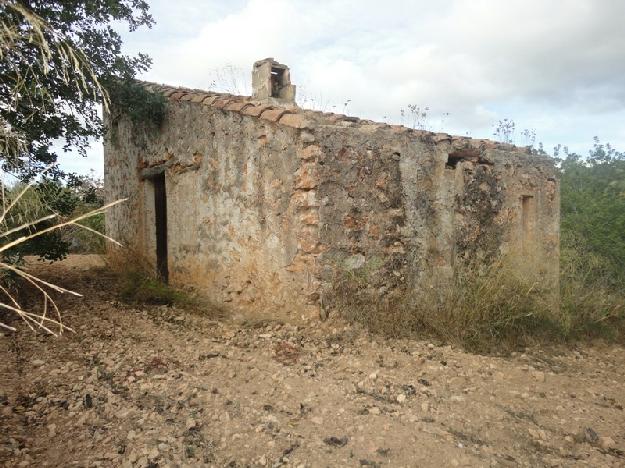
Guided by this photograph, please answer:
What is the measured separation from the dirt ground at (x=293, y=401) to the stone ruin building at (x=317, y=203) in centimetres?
74

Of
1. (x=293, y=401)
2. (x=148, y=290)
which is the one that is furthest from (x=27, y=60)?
(x=148, y=290)

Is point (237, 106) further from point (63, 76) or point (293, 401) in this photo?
point (293, 401)

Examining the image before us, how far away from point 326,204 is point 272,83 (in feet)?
11.6

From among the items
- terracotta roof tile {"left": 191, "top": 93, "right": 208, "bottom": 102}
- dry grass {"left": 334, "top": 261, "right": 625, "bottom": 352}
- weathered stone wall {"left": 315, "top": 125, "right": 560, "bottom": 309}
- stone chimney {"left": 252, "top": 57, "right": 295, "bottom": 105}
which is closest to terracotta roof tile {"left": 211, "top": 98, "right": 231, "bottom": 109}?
terracotta roof tile {"left": 191, "top": 93, "right": 208, "bottom": 102}

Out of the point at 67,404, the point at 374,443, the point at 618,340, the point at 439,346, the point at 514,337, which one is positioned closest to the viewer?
the point at 374,443

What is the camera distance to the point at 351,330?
496cm

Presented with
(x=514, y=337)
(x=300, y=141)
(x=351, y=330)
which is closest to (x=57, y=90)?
(x=300, y=141)

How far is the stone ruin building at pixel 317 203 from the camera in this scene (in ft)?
17.0

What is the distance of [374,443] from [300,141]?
Answer: 307cm

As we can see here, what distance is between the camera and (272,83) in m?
7.96

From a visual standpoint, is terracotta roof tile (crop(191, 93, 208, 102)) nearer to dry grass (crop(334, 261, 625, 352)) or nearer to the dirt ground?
the dirt ground

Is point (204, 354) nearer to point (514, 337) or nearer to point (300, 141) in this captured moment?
point (300, 141)

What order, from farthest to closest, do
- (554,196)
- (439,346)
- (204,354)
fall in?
(554,196)
(439,346)
(204,354)

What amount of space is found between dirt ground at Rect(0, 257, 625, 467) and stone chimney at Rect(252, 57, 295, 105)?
3.93 m
